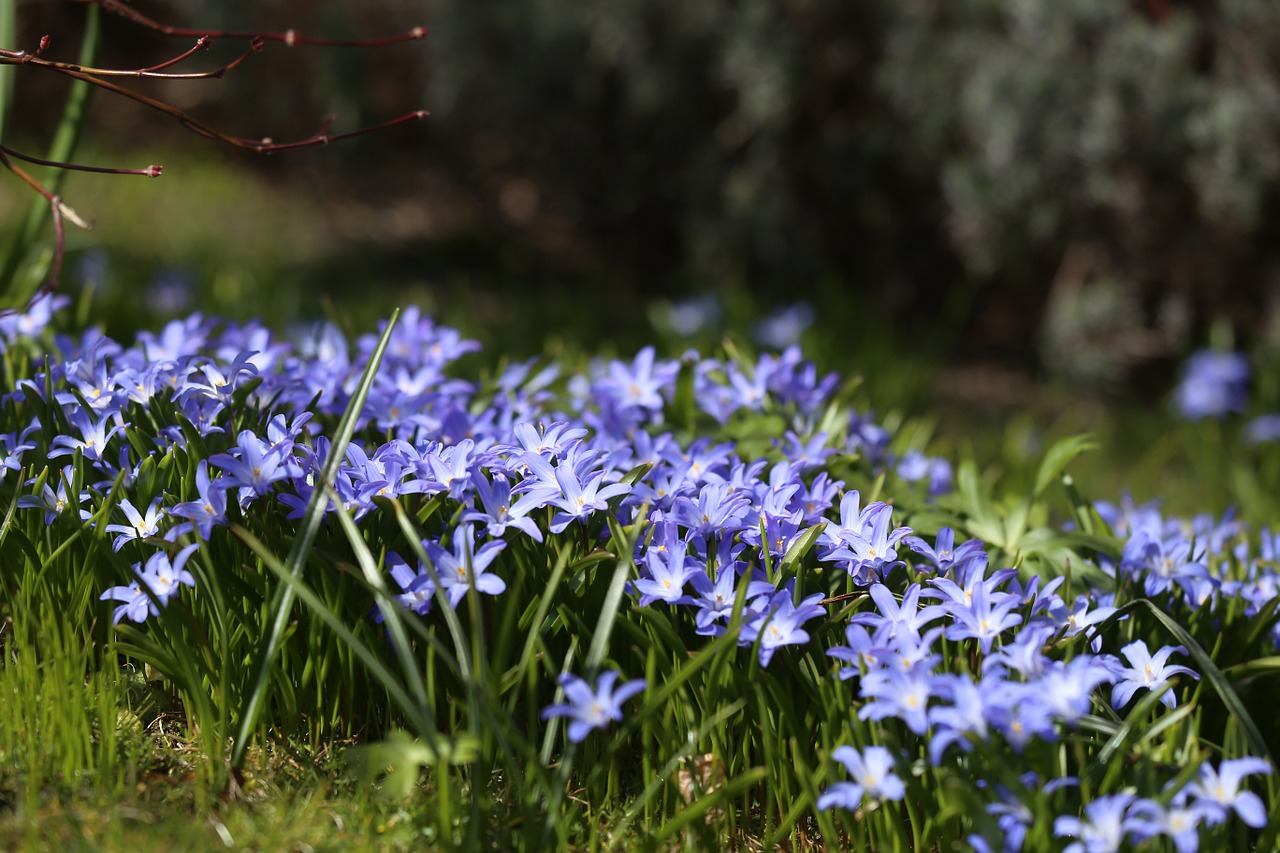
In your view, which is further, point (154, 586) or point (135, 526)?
point (135, 526)

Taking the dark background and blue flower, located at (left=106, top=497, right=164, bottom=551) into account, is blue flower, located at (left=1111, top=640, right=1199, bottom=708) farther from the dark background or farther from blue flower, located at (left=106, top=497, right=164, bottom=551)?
Result: the dark background

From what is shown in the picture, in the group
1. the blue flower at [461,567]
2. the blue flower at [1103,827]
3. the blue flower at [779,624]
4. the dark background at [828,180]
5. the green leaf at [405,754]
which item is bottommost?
the blue flower at [1103,827]

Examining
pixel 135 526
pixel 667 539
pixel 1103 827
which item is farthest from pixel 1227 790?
pixel 135 526

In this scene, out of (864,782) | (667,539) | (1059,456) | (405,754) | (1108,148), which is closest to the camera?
(405,754)

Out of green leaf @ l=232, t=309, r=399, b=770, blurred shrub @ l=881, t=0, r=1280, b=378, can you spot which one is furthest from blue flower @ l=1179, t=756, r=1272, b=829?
blurred shrub @ l=881, t=0, r=1280, b=378

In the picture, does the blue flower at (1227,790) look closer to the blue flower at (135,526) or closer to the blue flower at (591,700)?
the blue flower at (591,700)

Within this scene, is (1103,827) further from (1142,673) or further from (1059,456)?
(1059,456)

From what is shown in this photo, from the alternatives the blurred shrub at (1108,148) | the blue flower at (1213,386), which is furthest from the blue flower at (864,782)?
the blue flower at (1213,386)

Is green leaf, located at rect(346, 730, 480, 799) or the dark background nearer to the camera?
green leaf, located at rect(346, 730, 480, 799)

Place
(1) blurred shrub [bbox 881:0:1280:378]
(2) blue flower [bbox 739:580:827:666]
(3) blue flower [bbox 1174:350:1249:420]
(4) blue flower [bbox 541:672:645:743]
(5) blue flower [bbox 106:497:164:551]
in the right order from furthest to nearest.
A: (3) blue flower [bbox 1174:350:1249:420] → (1) blurred shrub [bbox 881:0:1280:378] → (5) blue flower [bbox 106:497:164:551] → (2) blue flower [bbox 739:580:827:666] → (4) blue flower [bbox 541:672:645:743]

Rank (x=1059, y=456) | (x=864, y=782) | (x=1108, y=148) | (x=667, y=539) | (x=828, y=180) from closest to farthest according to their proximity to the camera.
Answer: (x=864, y=782) → (x=667, y=539) → (x=1059, y=456) → (x=1108, y=148) → (x=828, y=180)

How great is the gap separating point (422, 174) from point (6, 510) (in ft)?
18.0

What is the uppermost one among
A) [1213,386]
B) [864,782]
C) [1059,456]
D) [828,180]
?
[828,180]

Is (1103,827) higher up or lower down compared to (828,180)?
lower down
